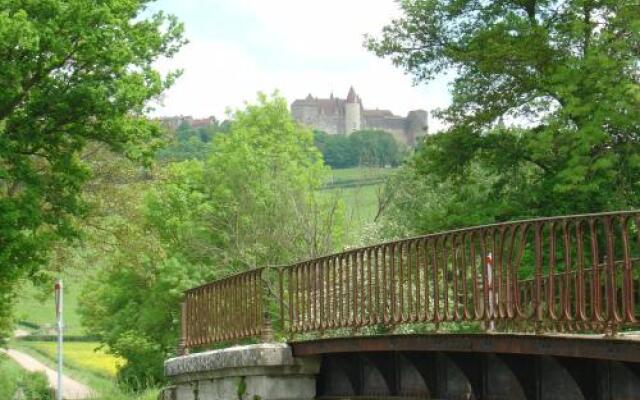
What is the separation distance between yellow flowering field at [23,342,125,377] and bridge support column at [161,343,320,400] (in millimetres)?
49053

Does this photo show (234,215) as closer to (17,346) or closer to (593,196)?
(593,196)

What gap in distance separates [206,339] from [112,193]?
18206 millimetres

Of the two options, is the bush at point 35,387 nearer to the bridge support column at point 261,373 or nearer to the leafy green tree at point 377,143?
the bridge support column at point 261,373

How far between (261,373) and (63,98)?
41.5 feet

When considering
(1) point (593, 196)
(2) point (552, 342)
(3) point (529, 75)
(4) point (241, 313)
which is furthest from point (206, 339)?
(3) point (529, 75)

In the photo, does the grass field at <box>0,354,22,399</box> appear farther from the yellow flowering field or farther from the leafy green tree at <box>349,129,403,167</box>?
the leafy green tree at <box>349,129,403,167</box>

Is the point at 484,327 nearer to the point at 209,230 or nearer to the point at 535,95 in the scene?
the point at 535,95

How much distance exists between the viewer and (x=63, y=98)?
25484 mm

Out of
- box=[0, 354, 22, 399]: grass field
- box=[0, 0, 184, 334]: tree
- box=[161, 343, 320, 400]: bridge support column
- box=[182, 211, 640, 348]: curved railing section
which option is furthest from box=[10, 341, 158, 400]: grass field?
box=[161, 343, 320, 400]: bridge support column

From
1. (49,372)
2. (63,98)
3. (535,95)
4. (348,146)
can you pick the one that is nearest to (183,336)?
(63,98)

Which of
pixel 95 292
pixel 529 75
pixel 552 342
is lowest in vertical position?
pixel 552 342

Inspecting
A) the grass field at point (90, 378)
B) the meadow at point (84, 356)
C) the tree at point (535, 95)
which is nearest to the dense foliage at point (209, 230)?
the grass field at point (90, 378)

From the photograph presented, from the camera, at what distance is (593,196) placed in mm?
30594

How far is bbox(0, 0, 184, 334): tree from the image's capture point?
80.1ft
